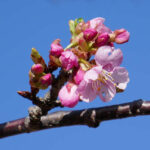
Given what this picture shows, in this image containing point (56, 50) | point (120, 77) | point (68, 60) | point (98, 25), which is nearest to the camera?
point (68, 60)

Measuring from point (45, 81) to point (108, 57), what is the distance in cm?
42

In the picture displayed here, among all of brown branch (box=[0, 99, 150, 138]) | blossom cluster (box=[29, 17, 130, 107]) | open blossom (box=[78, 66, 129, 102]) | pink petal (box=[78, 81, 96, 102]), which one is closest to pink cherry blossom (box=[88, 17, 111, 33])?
blossom cluster (box=[29, 17, 130, 107])

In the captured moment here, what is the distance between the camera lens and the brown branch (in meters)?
2.12

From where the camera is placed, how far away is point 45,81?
2.18 metres

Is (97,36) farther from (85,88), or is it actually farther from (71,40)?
(85,88)

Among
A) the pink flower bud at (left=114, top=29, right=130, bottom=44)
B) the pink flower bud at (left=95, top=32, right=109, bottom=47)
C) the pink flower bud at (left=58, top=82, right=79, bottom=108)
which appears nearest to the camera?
the pink flower bud at (left=58, top=82, right=79, bottom=108)

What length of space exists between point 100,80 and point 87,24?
1.26 ft

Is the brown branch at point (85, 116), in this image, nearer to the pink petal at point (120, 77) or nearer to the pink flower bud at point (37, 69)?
the pink petal at point (120, 77)

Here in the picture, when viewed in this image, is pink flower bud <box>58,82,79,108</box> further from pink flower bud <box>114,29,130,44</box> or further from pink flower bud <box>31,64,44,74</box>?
pink flower bud <box>114,29,130,44</box>

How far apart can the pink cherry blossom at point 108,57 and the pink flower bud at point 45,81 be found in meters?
0.31

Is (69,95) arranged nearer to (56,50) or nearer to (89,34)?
(56,50)

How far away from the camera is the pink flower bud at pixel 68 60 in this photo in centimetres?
210

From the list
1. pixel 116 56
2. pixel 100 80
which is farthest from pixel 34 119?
pixel 116 56

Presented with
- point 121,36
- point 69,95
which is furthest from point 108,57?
point 69,95
